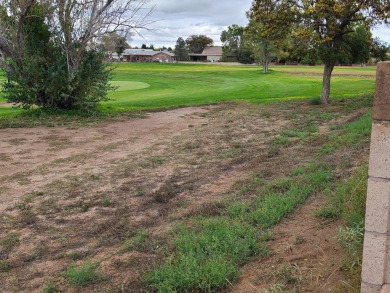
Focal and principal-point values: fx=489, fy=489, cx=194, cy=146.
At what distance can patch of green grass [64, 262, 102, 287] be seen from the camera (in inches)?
184

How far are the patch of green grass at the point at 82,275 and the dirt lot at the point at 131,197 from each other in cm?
7

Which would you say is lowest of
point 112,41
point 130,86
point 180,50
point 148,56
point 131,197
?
point 130,86

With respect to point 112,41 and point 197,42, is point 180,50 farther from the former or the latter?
point 112,41

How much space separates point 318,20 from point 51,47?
34.7 ft

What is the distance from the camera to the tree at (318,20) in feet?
61.6

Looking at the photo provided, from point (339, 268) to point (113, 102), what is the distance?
67.4ft

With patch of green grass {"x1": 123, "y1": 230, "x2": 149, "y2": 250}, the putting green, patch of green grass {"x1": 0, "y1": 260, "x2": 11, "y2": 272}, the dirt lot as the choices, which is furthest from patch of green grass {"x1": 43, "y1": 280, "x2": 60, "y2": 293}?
the putting green

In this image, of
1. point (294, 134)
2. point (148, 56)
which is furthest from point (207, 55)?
point (294, 134)

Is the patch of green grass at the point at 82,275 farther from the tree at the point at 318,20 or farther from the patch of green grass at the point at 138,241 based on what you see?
the tree at the point at 318,20

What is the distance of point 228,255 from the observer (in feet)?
Answer: 16.2

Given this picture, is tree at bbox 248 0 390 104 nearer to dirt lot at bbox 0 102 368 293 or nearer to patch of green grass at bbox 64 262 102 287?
dirt lot at bbox 0 102 368 293

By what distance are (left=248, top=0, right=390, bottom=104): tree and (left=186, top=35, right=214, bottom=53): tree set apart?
107 metres

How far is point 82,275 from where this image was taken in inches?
187

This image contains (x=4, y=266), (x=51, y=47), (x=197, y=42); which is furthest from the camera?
(x=197, y=42)
